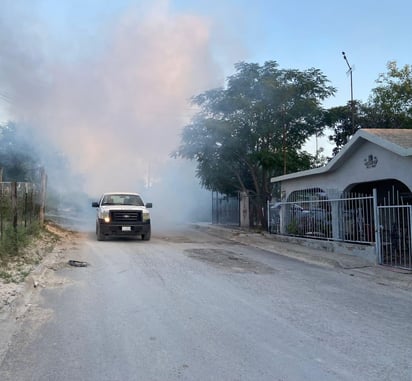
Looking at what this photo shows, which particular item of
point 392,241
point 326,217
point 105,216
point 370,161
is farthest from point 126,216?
point 392,241

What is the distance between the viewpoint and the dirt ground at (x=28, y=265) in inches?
251

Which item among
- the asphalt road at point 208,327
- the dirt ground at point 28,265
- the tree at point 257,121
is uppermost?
the tree at point 257,121

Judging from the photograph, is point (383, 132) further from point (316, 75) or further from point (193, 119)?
point (193, 119)

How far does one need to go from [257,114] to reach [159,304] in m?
13.8

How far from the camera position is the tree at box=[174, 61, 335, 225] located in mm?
18422

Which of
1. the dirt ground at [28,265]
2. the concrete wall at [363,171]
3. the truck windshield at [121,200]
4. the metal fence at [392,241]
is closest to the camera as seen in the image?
the dirt ground at [28,265]

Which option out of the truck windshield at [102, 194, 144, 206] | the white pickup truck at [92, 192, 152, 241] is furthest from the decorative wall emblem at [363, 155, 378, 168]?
the truck windshield at [102, 194, 144, 206]

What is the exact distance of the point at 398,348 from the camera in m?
4.43

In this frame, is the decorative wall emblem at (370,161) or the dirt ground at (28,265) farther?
the decorative wall emblem at (370,161)

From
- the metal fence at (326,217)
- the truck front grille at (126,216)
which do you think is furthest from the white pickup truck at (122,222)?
the metal fence at (326,217)

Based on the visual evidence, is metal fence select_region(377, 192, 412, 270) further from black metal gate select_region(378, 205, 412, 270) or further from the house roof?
the house roof

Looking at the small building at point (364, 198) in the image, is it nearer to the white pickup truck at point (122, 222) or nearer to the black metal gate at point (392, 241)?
the black metal gate at point (392, 241)

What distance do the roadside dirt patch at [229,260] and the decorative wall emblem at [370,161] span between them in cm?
427

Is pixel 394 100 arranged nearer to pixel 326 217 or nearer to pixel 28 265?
pixel 326 217
